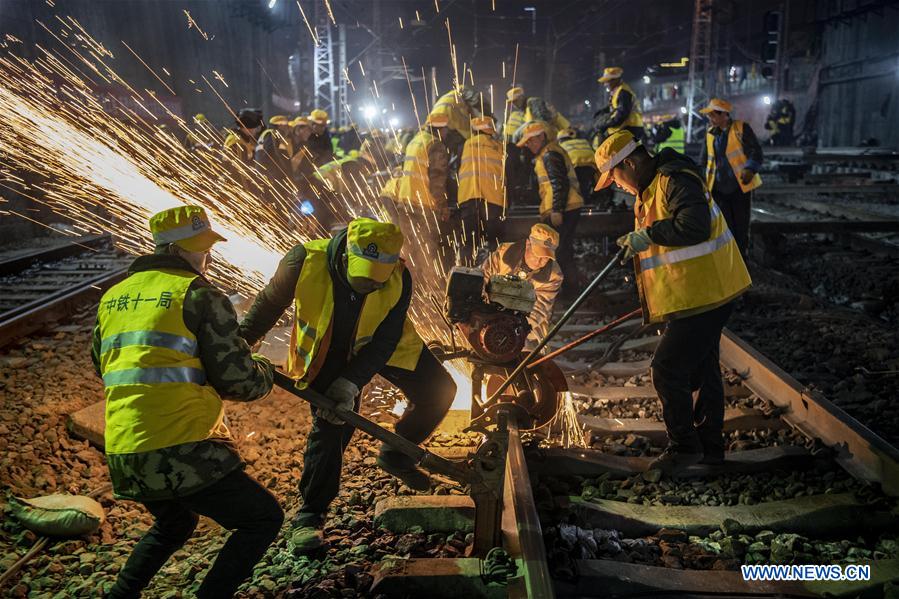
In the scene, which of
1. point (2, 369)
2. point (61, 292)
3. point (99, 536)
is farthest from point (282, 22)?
point (99, 536)

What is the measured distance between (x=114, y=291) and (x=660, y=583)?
8.07 ft

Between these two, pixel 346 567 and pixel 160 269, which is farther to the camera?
pixel 346 567

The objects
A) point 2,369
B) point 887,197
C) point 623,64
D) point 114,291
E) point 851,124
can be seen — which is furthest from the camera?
point 623,64

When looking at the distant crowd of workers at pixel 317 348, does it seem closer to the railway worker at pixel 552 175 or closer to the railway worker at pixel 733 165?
the railway worker at pixel 552 175

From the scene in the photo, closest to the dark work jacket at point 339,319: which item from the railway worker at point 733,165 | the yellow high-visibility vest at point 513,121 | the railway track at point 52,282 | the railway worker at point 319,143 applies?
the railway track at point 52,282

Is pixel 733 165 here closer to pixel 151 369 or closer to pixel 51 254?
pixel 151 369

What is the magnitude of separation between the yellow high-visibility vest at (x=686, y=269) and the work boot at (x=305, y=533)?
202 centimetres

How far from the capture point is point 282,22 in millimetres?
31875

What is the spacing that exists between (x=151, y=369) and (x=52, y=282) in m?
7.61

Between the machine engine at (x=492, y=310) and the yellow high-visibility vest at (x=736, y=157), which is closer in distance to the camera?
the machine engine at (x=492, y=310)

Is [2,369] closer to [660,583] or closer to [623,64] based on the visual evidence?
[660,583]

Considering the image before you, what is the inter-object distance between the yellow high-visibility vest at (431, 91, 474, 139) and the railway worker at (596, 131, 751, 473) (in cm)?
497

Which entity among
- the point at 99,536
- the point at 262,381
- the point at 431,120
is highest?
the point at 431,120

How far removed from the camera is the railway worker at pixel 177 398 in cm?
239
